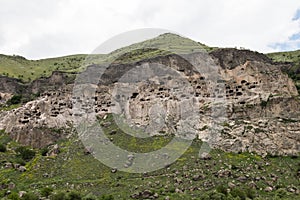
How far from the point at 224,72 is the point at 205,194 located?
29.3 meters

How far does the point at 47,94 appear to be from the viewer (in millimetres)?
72625

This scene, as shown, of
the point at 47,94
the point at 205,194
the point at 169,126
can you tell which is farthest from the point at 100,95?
the point at 205,194

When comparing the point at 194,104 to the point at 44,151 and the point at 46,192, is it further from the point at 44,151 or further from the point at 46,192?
the point at 46,192

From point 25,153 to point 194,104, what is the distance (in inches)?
1124

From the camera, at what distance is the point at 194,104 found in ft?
193

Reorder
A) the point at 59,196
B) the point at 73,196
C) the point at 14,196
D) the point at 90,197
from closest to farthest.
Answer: the point at 90,197
the point at 59,196
the point at 73,196
the point at 14,196

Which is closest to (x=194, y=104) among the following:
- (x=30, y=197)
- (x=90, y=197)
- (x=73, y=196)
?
(x=90, y=197)

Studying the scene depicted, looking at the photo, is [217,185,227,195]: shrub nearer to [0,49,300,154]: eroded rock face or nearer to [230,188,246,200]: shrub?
[230,188,246,200]: shrub

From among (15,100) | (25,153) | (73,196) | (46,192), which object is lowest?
(73,196)

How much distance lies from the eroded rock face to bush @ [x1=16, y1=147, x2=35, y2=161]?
271cm

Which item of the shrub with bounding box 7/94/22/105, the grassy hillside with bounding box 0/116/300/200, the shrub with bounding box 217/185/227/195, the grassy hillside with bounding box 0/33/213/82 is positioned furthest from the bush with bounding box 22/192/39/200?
the grassy hillside with bounding box 0/33/213/82

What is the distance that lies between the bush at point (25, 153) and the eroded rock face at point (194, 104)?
2709 mm

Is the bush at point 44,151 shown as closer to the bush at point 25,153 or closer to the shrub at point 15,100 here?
the bush at point 25,153

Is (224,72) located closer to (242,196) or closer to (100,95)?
(100,95)
